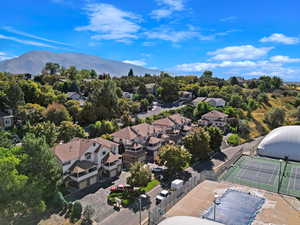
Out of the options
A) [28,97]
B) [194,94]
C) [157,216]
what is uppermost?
[194,94]

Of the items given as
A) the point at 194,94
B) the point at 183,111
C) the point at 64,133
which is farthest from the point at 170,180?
the point at 194,94

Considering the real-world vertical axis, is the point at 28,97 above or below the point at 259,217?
above

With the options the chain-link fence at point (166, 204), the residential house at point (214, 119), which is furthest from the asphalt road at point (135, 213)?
the residential house at point (214, 119)

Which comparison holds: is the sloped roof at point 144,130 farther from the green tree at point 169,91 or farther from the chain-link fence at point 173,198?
the green tree at point 169,91

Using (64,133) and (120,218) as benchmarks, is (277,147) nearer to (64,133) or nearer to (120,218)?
(120,218)

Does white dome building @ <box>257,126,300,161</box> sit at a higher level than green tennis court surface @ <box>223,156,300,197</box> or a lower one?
higher

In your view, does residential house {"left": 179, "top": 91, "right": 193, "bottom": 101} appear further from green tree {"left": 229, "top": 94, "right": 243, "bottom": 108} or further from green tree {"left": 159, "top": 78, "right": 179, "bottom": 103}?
green tree {"left": 229, "top": 94, "right": 243, "bottom": 108}

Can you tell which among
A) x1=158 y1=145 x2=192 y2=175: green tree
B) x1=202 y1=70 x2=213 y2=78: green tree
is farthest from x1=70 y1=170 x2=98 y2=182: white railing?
x1=202 y1=70 x2=213 y2=78: green tree
